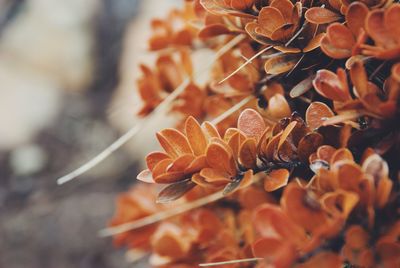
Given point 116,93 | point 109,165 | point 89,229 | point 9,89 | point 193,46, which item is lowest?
point 89,229

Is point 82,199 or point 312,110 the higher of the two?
point 312,110

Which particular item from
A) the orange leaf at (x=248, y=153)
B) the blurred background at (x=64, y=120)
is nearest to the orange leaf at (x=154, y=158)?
the orange leaf at (x=248, y=153)

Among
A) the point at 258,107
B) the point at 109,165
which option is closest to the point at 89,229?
the point at 109,165

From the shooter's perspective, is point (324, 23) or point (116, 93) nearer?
point (324, 23)

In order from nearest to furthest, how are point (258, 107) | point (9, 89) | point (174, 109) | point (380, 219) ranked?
1. point (380, 219)
2. point (258, 107)
3. point (174, 109)
4. point (9, 89)

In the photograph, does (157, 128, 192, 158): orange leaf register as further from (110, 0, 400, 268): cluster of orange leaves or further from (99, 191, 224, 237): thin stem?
(99, 191, 224, 237): thin stem

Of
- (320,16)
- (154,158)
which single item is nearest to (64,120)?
(154,158)

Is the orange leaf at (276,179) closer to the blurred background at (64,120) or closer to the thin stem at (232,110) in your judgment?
the thin stem at (232,110)

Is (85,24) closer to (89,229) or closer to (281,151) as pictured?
(89,229)
